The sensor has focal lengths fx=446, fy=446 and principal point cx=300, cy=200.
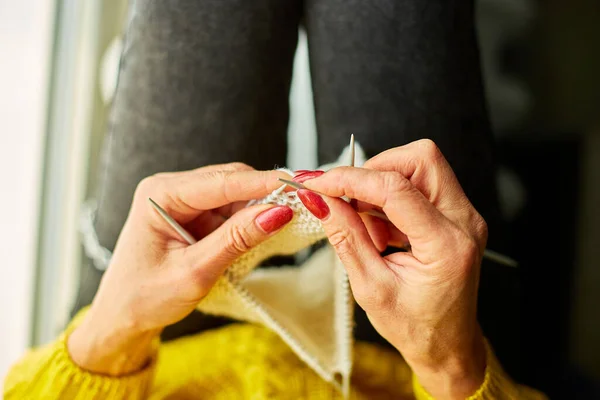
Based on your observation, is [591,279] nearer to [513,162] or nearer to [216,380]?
[513,162]

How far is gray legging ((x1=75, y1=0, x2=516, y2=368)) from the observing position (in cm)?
48

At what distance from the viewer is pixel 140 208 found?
463 mm

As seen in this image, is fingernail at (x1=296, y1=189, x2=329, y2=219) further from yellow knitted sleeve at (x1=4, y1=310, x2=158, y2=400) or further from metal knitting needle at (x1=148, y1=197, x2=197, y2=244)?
yellow knitted sleeve at (x1=4, y1=310, x2=158, y2=400)

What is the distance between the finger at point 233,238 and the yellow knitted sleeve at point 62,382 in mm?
172

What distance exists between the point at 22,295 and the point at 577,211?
856mm

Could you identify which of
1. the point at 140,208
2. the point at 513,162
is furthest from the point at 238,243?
the point at 513,162

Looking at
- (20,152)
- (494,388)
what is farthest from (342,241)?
(20,152)

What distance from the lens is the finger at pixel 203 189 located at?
1.38 feet

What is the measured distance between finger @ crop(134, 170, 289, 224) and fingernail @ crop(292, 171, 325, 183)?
2 cm

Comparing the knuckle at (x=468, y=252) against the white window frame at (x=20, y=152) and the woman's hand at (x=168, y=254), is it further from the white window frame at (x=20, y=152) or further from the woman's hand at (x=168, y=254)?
the white window frame at (x=20, y=152)

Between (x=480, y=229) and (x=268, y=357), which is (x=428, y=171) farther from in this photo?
(x=268, y=357)

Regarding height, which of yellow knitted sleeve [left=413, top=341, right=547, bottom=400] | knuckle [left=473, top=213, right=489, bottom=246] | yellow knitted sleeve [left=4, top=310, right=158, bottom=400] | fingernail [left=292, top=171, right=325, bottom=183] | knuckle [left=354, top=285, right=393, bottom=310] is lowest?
yellow knitted sleeve [left=4, top=310, right=158, bottom=400]

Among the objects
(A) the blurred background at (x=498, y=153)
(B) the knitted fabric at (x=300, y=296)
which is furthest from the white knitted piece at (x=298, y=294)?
(A) the blurred background at (x=498, y=153)

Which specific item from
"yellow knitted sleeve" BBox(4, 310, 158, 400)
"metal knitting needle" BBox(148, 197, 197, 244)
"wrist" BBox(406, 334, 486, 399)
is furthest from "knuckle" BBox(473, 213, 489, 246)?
"yellow knitted sleeve" BBox(4, 310, 158, 400)
